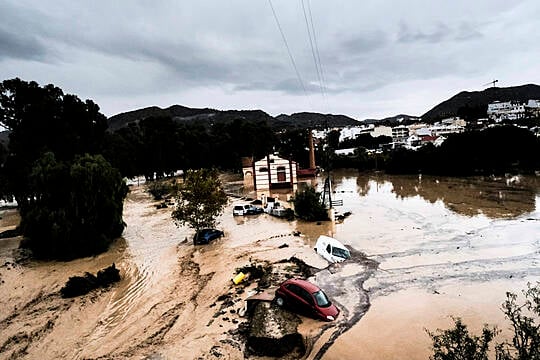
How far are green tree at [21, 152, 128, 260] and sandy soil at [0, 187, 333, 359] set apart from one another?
107 cm

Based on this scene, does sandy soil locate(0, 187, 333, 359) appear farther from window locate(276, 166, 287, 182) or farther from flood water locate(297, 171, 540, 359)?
window locate(276, 166, 287, 182)

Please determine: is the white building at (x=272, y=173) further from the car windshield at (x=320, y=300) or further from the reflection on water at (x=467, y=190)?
the car windshield at (x=320, y=300)

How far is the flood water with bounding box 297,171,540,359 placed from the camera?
490 inches

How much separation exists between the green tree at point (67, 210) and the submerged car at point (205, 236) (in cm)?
630

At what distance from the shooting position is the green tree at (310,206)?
31484 mm

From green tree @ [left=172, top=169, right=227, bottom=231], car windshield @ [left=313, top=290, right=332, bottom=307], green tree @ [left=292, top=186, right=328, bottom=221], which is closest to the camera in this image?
car windshield @ [left=313, top=290, right=332, bottom=307]

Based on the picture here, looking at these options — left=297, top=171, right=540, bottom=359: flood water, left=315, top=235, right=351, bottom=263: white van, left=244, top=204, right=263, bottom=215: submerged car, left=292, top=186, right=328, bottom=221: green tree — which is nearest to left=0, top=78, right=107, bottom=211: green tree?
left=244, top=204, right=263, bottom=215: submerged car

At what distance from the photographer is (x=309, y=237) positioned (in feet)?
86.5

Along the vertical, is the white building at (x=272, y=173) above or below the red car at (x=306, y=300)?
above

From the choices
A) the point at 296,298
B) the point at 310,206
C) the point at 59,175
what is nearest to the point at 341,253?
the point at 296,298

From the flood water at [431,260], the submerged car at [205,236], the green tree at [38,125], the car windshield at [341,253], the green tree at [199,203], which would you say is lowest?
the flood water at [431,260]

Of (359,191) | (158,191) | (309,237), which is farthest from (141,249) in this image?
(359,191)

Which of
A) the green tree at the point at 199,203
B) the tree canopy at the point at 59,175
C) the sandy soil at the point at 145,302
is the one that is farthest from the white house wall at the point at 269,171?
the green tree at the point at 199,203

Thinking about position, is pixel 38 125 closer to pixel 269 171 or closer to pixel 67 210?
pixel 67 210
